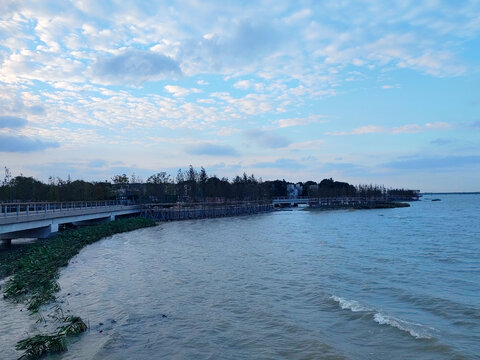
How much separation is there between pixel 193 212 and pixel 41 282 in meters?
68.8

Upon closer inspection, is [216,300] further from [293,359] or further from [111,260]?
[111,260]

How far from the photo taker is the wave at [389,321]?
11.3m

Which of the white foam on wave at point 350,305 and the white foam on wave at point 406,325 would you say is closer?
the white foam on wave at point 406,325

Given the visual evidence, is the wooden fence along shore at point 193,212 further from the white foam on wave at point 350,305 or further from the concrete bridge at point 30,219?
the white foam on wave at point 350,305

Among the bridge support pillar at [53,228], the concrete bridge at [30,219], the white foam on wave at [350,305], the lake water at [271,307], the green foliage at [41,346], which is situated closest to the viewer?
the green foliage at [41,346]

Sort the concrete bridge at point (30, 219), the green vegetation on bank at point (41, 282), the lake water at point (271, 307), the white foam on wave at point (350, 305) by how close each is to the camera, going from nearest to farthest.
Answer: the green vegetation on bank at point (41, 282)
the lake water at point (271, 307)
the white foam on wave at point (350, 305)
the concrete bridge at point (30, 219)

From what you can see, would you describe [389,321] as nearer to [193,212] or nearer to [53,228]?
[53,228]

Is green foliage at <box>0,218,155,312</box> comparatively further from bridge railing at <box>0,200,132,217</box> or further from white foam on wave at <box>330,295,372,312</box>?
white foam on wave at <box>330,295,372,312</box>

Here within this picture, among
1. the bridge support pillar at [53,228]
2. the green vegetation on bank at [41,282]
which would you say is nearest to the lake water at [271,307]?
the green vegetation on bank at [41,282]

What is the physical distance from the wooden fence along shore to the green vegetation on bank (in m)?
43.8

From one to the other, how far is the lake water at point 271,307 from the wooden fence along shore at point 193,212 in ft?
181

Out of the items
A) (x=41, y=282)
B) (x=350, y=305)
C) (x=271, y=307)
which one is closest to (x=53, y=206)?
(x=41, y=282)

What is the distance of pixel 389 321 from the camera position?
12.3 m

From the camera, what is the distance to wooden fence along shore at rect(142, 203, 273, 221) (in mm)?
81250
